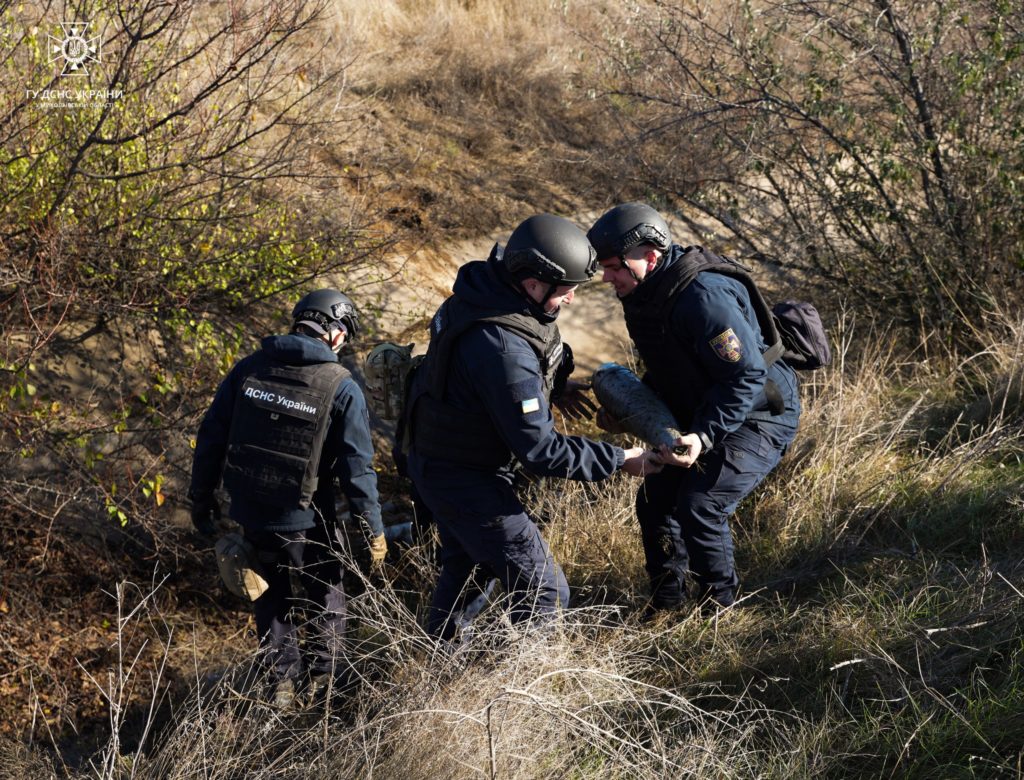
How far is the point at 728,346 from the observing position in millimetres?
3758

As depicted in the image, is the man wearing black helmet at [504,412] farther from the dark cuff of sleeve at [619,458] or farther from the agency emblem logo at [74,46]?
the agency emblem logo at [74,46]

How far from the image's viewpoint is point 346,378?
414 cm

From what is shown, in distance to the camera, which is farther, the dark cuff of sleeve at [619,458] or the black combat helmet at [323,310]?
the black combat helmet at [323,310]

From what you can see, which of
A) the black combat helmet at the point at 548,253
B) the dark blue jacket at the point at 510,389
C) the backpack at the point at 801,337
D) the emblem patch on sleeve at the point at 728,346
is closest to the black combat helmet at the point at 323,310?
the dark blue jacket at the point at 510,389

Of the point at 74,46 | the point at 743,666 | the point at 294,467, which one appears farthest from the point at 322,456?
the point at 74,46

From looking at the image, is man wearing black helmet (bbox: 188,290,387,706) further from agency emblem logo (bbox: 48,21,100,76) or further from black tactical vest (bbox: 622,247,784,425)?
agency emblem logo (bbox: 48,21,100,76)

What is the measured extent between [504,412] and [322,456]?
46.5 inches

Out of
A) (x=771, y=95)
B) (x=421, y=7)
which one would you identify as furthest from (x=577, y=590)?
(x=421, y=7)

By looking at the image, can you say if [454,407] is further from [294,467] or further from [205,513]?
[205,513]

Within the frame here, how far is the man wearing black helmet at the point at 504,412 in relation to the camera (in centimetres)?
340

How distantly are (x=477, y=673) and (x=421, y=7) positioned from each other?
1045cm

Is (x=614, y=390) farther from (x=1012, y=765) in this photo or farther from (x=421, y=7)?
(x=421, y=7)

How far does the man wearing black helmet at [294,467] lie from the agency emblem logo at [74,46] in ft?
7.91

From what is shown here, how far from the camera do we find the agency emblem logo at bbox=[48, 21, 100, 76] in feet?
17.9
